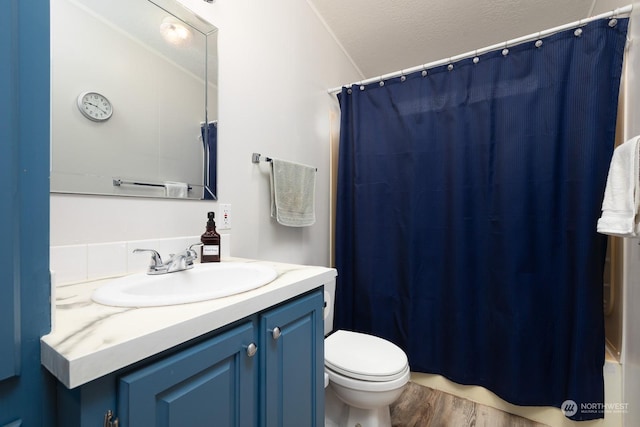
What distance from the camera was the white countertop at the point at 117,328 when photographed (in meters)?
0.39

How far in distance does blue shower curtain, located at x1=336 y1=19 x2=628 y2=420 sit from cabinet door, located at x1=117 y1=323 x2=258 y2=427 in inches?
51.7

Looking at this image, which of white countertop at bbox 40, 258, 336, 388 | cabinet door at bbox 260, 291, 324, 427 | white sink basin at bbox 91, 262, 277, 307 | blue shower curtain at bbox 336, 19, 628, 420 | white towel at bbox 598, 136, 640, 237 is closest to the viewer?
white countertop at bbox 40, 258, 336, 388

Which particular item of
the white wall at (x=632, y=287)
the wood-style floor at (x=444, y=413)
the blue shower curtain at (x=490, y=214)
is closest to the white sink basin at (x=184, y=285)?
the blue shower curtain at (x=490, y=214)

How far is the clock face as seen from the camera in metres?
0.81

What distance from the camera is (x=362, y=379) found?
1.16m

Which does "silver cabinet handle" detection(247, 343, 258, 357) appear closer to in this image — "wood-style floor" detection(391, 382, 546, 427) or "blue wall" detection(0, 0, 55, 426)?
"blue wall" detection(0, 0, 55, 426)

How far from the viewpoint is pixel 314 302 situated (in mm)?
883

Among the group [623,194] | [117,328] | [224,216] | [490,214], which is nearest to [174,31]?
[224,216]

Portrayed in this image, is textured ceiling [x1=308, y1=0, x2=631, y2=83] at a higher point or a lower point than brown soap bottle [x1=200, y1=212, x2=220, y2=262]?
higher

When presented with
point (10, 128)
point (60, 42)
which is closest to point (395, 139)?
point (60, 42)

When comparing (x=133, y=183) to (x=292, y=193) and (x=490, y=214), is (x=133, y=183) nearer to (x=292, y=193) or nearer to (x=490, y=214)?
(x=292, y=193)

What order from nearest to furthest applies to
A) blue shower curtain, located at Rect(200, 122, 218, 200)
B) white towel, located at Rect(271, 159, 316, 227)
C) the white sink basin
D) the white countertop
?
1. the white countertop
2. the white sink basin
3. blue shower curtain, located at Rect(200, 122, 218, 200)
4. white towel, located at Rect(271, 159, 316, 227)

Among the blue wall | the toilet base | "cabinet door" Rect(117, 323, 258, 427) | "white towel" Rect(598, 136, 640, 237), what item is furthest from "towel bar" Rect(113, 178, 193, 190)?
"white towel" Rect(598, 136, 640, 237)

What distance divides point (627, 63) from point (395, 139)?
3.66 feet
